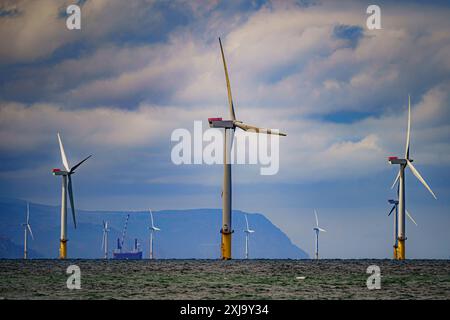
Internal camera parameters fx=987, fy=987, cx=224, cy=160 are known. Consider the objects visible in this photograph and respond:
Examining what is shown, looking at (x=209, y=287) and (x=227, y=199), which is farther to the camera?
(x=227, y=199)

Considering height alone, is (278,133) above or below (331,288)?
above

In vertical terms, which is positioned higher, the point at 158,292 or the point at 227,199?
the point at 227,199

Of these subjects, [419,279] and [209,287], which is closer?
[209,287]
